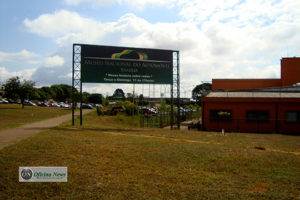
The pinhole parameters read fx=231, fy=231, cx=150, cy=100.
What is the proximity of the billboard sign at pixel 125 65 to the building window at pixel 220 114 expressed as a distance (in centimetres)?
562

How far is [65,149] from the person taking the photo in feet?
31.5

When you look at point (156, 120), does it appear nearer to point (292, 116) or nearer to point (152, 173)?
point (292, 116)

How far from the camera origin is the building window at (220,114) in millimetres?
22578

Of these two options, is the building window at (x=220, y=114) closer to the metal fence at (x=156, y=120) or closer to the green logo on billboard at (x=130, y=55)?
the metal fence at (x=156, y=120)

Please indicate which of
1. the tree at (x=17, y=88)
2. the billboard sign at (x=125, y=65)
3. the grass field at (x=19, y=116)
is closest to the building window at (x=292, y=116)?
the billboard sign at (x=125, y=65)

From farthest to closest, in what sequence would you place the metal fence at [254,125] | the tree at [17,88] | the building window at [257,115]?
the tree at [17,88]
the building window at [257,115]
the metal fence at [254,125]

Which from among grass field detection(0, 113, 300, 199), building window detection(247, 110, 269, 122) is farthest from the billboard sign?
grass field detection(0, 113, 300, 199)

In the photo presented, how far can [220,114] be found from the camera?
22719 mm

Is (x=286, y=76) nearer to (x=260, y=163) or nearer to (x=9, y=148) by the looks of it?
(x=260, y=163)

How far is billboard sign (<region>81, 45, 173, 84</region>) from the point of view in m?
19.8

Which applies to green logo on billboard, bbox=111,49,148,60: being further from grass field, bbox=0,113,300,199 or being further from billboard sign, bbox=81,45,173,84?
grass field, bbox=0,113,300,199

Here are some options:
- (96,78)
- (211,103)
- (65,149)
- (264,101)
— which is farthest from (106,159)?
(264,101)

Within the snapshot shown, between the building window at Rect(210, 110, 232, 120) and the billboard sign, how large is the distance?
562cm

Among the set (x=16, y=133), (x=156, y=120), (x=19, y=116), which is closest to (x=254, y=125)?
(x=156, y=120)
